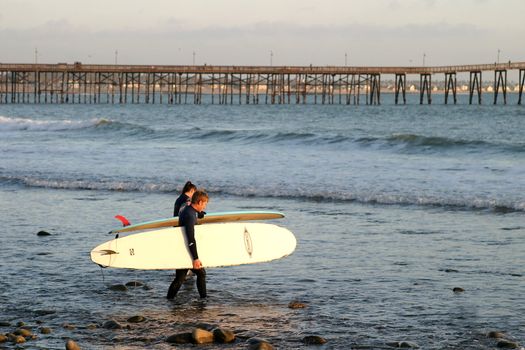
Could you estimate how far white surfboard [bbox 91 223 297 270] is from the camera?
35.2 ft

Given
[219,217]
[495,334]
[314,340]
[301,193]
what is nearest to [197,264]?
[219,217]

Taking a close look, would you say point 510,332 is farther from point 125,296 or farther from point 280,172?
point 280,172

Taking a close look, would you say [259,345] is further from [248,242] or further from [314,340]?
[248,242]

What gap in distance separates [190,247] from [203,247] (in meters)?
0.82

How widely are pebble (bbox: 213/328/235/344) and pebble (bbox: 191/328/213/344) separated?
53 mm

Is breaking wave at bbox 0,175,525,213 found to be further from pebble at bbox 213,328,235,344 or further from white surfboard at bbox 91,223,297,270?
pebble at bbox 213,328,235,344

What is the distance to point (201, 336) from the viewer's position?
27.9 feet

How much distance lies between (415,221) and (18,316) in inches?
322

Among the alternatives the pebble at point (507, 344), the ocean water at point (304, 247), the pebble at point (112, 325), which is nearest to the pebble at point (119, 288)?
the ocean water at point (304, 247)

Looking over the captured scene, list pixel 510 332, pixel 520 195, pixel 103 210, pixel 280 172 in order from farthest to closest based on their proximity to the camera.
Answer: pixel 280 172
pixel 520 195
pixel 103 210
pixel 510 332

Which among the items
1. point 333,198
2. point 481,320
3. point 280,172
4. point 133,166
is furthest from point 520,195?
point 133,166

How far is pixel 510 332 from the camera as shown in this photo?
877 cm

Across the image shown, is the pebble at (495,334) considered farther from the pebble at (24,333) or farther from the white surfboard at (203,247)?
the pebble at (24,333)

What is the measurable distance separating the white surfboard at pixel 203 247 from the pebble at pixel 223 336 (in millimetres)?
2025
